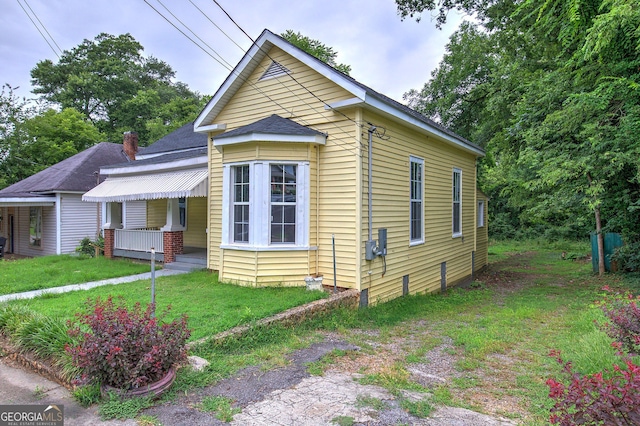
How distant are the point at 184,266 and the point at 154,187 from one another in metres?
2.64

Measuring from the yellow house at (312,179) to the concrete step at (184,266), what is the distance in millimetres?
2230

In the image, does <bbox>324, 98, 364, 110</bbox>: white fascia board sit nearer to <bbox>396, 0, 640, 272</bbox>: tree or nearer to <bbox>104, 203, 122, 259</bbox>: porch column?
<bbox>396, 0, 640, 272</bbox>: tree

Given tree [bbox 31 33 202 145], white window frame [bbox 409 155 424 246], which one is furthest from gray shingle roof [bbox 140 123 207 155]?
tree [bbox 31 33 202 145]

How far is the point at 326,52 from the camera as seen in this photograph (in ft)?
110

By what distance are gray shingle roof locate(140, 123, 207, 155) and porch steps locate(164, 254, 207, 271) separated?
5191 mm

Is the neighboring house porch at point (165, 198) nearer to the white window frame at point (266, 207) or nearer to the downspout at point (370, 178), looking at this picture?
the white window frame at point (266, 207)

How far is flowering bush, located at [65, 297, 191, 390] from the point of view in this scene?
360 centimetres

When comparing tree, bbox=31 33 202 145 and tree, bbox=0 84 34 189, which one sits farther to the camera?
tree, bbox=31 33 202 145

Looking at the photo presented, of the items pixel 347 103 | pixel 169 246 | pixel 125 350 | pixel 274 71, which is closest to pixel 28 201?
pixel 169 246

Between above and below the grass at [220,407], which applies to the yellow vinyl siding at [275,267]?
above

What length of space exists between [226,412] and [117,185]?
467 inches

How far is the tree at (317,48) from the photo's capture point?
1243 inches

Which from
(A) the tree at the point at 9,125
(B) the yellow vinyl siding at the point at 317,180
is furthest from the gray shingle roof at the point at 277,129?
(A) the tree at the point at 9,125

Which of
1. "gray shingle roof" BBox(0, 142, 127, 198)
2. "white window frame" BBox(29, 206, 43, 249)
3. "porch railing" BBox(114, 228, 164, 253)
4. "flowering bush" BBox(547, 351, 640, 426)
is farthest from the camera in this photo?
"white window frame" BBox(29, 206, 43, 249)
